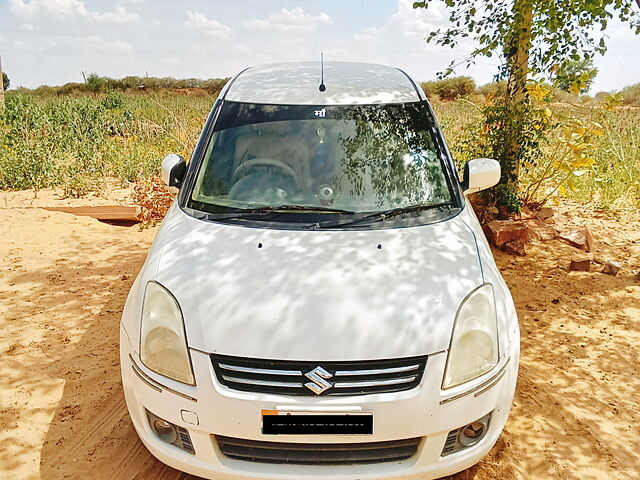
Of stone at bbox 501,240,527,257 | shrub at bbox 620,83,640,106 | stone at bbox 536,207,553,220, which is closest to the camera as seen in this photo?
stone at bbox 501,240,527,257

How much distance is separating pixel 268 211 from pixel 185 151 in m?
6.26

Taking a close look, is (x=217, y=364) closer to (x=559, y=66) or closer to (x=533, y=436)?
(x=533, y=436)

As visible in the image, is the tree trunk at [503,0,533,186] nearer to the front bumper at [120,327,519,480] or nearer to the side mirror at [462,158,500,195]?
the side mirror at [462,158,500,195]

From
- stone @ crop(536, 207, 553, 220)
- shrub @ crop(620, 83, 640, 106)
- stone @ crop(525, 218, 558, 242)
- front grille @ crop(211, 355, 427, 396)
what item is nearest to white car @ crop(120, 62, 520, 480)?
front grille @ crop(211, 355, 427, 396)

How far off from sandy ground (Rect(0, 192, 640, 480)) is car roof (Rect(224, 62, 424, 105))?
206 centimetres

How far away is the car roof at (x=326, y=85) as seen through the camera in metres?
3.74

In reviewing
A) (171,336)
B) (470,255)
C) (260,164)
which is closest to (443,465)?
(470,255)

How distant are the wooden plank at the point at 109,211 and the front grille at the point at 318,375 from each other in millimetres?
5514

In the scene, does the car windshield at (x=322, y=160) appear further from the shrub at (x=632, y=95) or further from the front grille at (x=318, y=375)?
the shrub at (x=632, y=95)

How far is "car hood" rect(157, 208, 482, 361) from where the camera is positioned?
7.87ft

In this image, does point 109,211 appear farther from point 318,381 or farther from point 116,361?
point 318,381

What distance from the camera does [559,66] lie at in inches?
243

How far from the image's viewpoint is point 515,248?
6.24 meters

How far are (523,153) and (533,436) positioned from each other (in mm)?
3823
